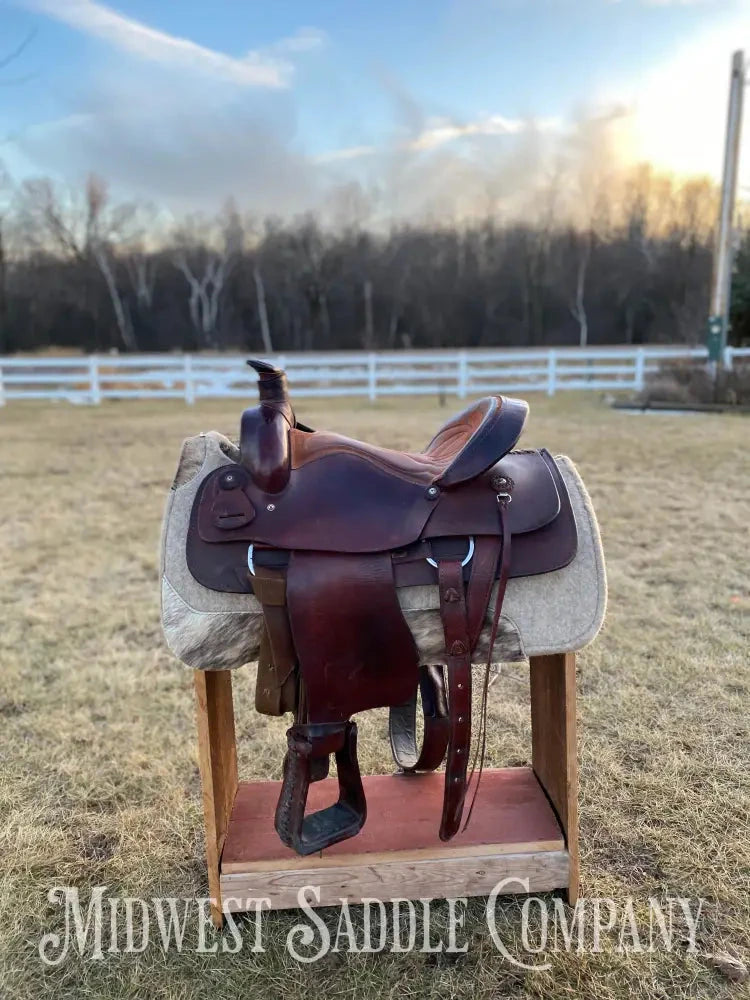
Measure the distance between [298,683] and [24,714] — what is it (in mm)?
1467

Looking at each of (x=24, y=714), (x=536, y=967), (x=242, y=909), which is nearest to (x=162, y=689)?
(x=24, y=714)

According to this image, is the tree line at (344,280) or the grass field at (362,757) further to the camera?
the tree line at (344,280)

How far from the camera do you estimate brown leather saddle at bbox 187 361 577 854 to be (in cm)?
124

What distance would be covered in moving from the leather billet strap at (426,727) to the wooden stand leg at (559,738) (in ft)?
0.83

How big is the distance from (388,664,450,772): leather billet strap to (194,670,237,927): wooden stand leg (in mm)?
429

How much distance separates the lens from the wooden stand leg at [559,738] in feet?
4.70

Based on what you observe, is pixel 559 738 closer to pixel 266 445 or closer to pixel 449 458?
pixel 449 458

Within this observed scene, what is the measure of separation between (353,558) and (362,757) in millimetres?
1013

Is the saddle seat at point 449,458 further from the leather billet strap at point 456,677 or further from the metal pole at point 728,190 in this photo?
the metal pole at point 728,190

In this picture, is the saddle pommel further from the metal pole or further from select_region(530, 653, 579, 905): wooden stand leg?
the metal pole

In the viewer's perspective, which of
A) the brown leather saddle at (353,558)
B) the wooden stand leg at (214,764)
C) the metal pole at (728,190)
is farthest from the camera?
the metal pole at (728,190)

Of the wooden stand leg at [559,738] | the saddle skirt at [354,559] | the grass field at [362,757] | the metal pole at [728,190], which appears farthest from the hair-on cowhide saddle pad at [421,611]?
the metal pole at [728,190]

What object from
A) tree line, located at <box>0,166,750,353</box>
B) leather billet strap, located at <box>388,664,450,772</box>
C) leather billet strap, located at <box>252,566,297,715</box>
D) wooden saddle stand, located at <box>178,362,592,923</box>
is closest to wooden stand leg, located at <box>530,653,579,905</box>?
wooden saddle stand, located at <box>178,362,592,923</box>

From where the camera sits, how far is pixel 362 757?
2004 millimetres
